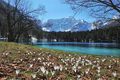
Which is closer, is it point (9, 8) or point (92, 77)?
point (92, 77)

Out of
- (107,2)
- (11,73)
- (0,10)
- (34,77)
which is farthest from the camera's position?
(0,10)

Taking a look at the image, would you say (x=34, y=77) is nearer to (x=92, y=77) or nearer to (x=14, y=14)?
(x=92, y=77)

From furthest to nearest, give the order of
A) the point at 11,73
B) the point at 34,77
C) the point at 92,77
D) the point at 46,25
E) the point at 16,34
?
the point at 46,25, the point at 16,34, the point at 92,77, the point at 11,73, the point at 34,77

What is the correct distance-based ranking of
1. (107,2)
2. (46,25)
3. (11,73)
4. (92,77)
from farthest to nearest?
(46,25) → (107,2) → (92,77) → (11,73)

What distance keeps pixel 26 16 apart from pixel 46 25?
13922 millimetres

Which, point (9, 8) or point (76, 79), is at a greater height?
point (9, 8)

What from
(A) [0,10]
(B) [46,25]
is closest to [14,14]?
(A) [0,10]

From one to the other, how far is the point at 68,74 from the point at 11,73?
1615 millimetres

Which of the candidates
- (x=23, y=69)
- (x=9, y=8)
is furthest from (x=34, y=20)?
(x=23, y=69)

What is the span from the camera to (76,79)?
7.63 m

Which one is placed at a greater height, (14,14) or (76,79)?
(14,14)

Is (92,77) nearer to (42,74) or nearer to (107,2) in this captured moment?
(42,74)

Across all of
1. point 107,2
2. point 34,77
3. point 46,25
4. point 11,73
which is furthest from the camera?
point 46,25

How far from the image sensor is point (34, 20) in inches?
2564
